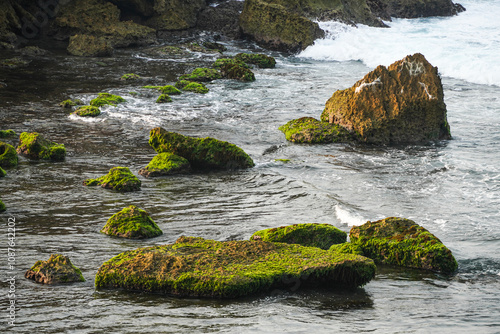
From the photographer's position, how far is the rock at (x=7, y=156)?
13213mm

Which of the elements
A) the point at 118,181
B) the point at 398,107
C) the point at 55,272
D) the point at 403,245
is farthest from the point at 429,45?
the point at 55,272

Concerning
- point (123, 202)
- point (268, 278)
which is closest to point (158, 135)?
point (123, 202)

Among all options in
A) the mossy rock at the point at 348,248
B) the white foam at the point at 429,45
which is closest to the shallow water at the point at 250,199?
the mossy rock at the point at 348,248

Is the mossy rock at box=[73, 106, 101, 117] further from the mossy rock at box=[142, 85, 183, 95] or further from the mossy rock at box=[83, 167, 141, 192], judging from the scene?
the mossy rock at box=[83, 167, 141, 192]

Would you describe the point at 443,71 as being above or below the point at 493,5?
below

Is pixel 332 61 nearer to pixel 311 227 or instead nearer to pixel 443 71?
pixel 443 71

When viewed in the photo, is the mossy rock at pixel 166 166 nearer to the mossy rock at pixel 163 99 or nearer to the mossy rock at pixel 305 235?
the mossy rock at pixel 305 235

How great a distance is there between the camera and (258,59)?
30094mm

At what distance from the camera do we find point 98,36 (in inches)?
1277

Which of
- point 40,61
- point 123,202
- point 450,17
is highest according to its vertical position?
point 450,17

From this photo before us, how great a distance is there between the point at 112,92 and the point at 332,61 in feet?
53.0

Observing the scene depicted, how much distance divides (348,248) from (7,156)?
9.21 metres

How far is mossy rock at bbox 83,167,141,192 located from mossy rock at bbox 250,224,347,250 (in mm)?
4135

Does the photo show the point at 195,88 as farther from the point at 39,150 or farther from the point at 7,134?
the point at 39,150
